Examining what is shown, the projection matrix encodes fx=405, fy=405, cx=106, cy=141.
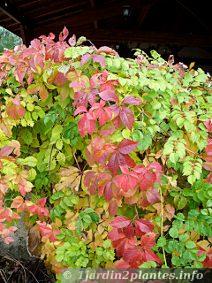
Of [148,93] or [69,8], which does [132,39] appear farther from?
[148,93]

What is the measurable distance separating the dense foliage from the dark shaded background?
2.86 meters

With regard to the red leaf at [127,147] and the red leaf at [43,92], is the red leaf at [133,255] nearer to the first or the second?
the red leaf at [127,147]

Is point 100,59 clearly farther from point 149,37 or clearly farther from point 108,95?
point 149,37

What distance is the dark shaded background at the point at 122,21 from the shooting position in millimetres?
4496

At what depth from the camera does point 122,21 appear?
18.7ft

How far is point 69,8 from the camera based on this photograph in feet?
15.7

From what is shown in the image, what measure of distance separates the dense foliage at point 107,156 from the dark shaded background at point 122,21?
9.39 feet

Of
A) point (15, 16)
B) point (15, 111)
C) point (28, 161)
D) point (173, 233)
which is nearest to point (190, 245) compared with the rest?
point (173, 233)

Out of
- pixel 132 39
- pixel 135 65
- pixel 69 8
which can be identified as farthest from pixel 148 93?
pixel 132 39

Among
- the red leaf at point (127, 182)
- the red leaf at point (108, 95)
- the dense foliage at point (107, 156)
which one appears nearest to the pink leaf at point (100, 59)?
the dense foliage at point (107, 156)

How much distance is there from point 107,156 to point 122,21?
16.0ft

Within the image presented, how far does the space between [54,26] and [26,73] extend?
397 centimetres

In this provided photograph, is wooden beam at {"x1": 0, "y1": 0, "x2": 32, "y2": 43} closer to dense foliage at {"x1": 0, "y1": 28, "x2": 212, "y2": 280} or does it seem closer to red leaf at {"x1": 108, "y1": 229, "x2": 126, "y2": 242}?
dense foliage at {"x1": 0, "y1": 28, "x2": 212, "y2": 280}

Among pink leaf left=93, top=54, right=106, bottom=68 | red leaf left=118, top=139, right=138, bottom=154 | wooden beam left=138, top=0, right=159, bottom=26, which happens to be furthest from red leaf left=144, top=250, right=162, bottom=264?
wooden beam left=138, top=0, right=159, bottom=26
